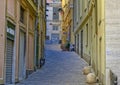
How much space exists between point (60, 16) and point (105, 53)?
59.2 metres

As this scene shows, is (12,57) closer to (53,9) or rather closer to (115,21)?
(115,21)

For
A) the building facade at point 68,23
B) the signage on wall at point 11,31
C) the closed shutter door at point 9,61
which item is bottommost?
the closed shutter door at point 9,61

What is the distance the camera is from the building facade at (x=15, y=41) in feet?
49.0

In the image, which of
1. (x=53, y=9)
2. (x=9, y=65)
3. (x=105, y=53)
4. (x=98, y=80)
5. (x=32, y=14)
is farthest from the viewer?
(x=53, y=9)

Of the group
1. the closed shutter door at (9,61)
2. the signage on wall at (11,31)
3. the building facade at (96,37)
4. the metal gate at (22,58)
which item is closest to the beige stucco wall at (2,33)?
the signage on wall at (11,31)

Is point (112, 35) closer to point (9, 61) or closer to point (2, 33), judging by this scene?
point (2, 33)

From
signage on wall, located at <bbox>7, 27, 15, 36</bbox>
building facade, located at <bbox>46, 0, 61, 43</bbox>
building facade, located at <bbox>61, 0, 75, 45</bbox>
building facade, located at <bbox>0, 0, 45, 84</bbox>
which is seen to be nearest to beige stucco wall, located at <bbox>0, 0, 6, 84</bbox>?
building facade, located at <bbox>0, 0, 45, 84</bbox>

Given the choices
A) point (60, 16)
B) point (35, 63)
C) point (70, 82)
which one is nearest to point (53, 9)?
point (60, 16)

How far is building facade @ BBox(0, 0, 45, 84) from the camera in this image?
49.0 feet

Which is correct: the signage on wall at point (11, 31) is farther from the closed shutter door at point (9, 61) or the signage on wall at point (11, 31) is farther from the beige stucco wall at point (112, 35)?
the beige stucco wall at point (112, 35)

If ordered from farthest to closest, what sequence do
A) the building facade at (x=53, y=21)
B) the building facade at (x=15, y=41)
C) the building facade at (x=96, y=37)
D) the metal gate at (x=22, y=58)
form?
the building facade at (x=53, y=21), the metal gate at (x=22, y=58), the building facade at (x=96, y=37), the building facade at (x=15, y=41)

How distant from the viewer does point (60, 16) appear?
7481 centimetres

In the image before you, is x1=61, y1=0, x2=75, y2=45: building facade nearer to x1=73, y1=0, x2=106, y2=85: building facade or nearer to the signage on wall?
x1=73, y1=0, x2=106, y2=85: building facade

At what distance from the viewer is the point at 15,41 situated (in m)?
18.2
